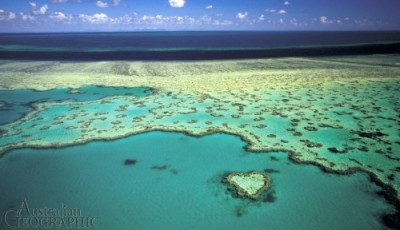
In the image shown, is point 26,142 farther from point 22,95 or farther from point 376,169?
point 376,169

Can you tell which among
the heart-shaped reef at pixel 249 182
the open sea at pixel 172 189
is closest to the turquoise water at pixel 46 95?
the open sea at pixel 172 189

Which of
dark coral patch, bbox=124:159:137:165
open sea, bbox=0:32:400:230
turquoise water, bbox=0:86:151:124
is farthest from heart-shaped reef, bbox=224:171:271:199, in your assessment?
turquoise water, bbox=0:86:151:124

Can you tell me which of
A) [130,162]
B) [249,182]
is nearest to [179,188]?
[249,182]

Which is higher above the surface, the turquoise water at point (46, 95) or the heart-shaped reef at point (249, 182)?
the turquoise water at point (46, 95)

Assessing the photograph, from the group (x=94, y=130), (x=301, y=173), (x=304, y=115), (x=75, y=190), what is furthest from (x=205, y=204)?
(x=304, y=115)

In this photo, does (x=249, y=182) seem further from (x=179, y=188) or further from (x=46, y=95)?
(x=46, y=95)

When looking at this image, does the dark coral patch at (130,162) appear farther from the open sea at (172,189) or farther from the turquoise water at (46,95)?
the turquoise water at (46,95)
